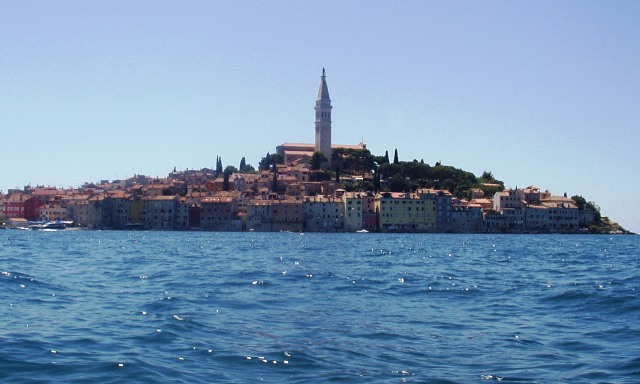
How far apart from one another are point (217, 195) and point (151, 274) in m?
73.4

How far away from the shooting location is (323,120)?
4331 inches

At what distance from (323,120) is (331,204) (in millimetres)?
24733

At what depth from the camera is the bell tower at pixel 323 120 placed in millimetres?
110000


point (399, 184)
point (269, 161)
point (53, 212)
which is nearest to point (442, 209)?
point (399, 184)

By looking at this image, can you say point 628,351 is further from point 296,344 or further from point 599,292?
point 599,292

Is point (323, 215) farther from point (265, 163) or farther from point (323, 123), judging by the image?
point (265, 163)

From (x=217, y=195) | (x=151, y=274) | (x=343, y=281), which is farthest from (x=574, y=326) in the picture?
(x=217, y=195)

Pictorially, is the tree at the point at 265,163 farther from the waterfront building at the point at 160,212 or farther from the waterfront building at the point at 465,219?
the waterfront building at the point at 465,219

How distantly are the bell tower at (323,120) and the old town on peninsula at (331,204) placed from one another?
2.40 feet

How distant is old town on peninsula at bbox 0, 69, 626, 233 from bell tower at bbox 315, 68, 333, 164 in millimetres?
730

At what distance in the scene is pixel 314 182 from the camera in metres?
98.0

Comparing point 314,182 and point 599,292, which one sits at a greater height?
point 314,182

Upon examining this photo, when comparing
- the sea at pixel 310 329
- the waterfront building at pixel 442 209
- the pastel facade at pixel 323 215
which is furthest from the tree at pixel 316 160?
the sea at pixel 310 329

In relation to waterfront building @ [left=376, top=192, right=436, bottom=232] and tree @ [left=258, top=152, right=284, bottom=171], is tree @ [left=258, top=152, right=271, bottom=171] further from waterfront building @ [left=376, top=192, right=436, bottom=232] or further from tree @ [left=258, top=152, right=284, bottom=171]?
waterfront building @ [left=376, top=192, right=436, bottom=232]
